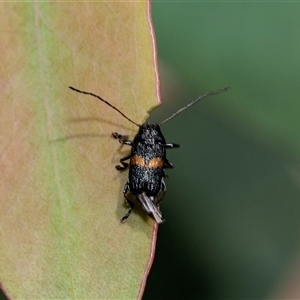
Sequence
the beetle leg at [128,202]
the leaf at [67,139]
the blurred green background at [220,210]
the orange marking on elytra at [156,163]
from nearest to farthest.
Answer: the leaf at [67,139], the beetle leg at [128,202], the orange marking on elytra at [156,163], the blurred green background at [220,210]

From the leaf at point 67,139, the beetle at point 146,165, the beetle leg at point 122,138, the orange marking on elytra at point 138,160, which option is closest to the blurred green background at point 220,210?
the beetle at point 146,165

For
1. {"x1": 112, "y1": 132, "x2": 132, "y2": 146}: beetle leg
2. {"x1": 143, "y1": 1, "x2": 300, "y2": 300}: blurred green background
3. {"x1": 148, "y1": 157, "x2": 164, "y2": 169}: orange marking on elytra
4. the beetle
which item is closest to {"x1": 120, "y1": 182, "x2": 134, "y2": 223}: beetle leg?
the beetle

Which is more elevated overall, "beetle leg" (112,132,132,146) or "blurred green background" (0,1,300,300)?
"beetle leg" (112,132,132,146)

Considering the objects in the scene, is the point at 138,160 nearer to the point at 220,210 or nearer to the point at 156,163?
the point at 156,163

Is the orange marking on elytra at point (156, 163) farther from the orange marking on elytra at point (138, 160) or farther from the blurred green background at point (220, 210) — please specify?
the blurred green background at point (220, 210)

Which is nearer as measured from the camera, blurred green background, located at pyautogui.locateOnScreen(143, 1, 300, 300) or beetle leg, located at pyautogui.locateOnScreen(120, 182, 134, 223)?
beetle leg, located at pyautogui.locateOnScreen(120, 182, 134, 223)

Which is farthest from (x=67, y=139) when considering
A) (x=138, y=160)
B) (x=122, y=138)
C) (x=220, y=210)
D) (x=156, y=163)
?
(x=220, y=210)

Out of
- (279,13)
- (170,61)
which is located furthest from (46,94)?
(279,13)

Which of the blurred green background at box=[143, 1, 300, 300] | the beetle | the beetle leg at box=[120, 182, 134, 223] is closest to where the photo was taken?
the beetle leg at box=[120, 182, 134, 223]

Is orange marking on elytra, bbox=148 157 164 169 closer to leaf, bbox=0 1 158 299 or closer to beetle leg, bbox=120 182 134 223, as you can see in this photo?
beetle leg, bbox=120 182 134 223

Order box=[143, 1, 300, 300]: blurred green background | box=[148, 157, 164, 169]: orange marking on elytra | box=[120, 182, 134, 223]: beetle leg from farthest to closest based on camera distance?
box=[143, 1, 300, 300]: blurred green background → box=[148, 157, 164, 169]: orange marking on elytra → box=[120, 182, 134, 223]: beetle leg
